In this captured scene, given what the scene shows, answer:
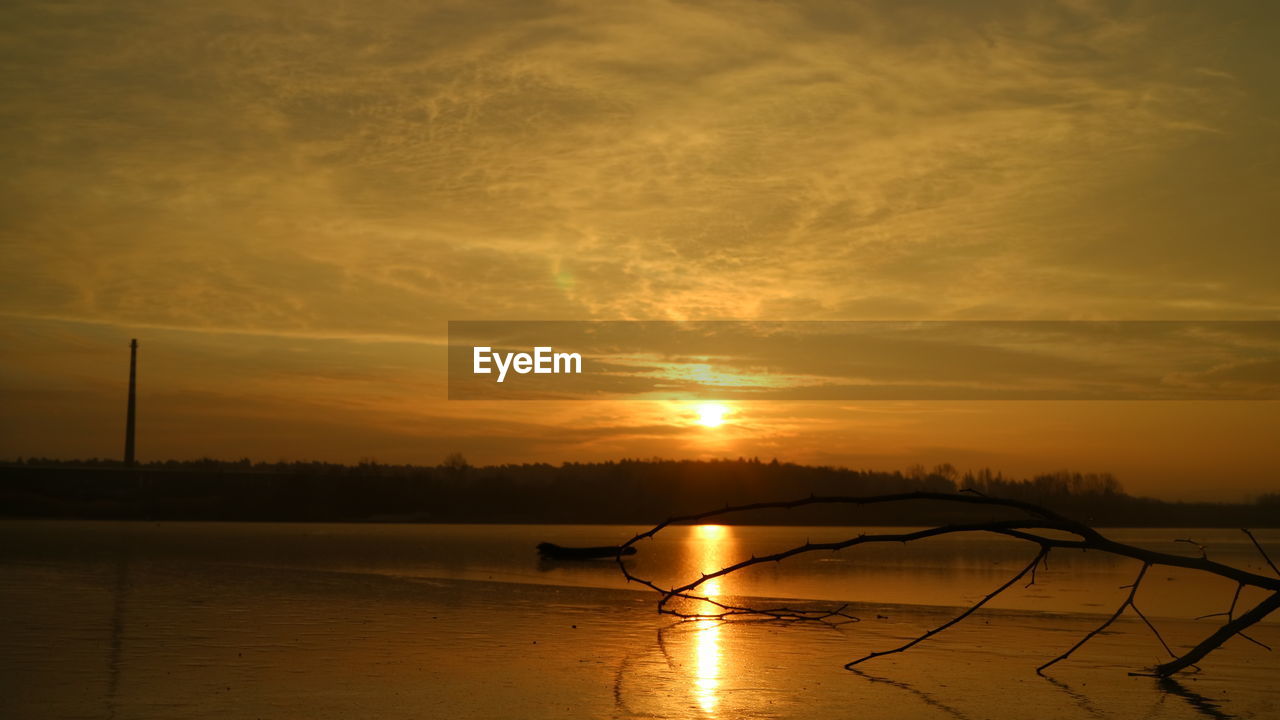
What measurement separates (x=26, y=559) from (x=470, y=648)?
90.1 ft

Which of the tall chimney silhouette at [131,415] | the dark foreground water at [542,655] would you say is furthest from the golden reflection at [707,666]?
the tall chimney silhouette at [131,415]

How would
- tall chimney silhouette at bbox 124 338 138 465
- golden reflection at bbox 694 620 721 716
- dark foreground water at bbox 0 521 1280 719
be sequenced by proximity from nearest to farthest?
dark foreground water at bbox 0 521 1280 719 → golden reflection at bbox 694 620 721 716 → tall chimney silhouette at bbox 124 338 138 465

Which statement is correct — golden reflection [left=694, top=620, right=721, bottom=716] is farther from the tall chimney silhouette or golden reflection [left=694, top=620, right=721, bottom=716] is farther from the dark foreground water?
the tall chimney silhouette

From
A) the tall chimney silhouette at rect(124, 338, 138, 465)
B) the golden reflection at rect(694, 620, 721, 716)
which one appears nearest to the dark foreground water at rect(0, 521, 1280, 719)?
the golden reflection at rect(694, 620, 721, 716)

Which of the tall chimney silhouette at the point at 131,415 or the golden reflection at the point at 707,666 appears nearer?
the golden reflection at the point at 707,666

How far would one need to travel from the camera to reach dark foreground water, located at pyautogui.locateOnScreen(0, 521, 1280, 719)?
453 inches

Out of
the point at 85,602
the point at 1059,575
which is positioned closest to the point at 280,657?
the point at 85,602

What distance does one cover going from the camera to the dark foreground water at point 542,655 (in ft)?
37.8

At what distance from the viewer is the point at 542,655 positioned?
1543 cm

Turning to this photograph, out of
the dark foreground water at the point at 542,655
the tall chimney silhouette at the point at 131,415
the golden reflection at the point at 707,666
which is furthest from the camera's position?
the tall chimney silhouette at the point at 131,415

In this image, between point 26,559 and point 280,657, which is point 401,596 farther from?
point 26,559

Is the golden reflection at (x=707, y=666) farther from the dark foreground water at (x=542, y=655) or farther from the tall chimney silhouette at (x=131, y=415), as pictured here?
the tall chimney silhouette at (x=131, y=415)

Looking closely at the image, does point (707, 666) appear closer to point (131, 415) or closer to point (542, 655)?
point (542, 655)

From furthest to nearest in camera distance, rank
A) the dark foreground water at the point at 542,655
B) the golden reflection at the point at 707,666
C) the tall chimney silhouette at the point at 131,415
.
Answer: the tall chimney silhouette at the point at 131,415
the golden reflection at the point at 707,666
the dark foreground water at the point at 542,655
